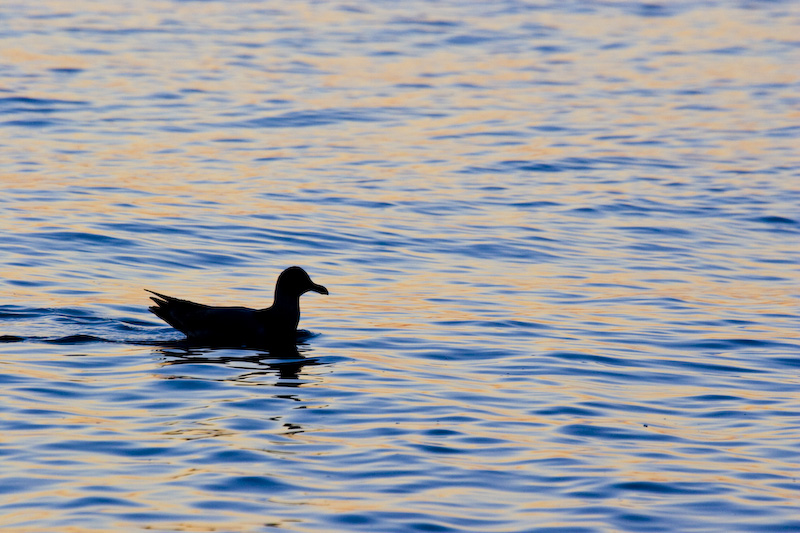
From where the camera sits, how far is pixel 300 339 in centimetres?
1311

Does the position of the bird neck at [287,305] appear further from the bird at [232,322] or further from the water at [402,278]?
the water at [402,278]

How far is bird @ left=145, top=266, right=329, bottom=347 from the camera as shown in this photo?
1273 cm

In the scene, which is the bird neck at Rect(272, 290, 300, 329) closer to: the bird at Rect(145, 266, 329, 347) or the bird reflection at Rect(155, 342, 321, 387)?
the bird at Rect(145, 266, 329, 347)

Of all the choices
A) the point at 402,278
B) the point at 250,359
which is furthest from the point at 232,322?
the point at 402,278

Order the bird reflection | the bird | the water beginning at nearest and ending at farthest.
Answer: the water < the bird reflection < the bird

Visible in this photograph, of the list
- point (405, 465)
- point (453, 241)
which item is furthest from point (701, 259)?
point (405, 465)

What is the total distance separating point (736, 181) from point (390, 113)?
736 centimetres

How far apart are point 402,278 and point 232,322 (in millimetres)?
3323

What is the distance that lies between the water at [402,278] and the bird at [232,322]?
0.85 ft

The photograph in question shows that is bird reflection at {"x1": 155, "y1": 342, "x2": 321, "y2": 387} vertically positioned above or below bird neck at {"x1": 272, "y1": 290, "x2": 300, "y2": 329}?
below

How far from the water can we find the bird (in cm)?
26

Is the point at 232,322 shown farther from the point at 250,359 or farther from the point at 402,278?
the point at 402,278

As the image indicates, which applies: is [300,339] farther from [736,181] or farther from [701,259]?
[736,181]

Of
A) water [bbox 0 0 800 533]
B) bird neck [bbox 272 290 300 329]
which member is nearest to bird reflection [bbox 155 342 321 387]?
water [bbox 0 0 800 533]
